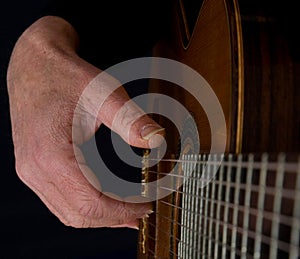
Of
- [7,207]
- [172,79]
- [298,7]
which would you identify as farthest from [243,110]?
[7,207]

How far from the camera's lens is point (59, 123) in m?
0.74

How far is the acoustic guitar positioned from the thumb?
0.05 m

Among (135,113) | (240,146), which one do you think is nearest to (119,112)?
(135,113)

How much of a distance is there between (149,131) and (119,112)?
0.16 feet

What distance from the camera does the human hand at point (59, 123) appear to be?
73 centimetres

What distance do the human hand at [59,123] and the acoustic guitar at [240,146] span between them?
89mm

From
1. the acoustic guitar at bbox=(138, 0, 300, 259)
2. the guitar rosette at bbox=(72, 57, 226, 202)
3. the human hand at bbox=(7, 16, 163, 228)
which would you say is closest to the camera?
the acoustic guitar at bbox=(138, 0, 300, 259)

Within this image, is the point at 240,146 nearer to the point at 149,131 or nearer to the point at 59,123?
the point at 149,131

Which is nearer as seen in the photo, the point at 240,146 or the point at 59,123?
the point at 240,146

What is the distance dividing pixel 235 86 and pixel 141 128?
155 mm

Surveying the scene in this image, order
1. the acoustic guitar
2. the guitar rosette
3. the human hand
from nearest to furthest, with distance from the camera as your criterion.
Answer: the acoustic guitar < the guitar rosette < the human hand

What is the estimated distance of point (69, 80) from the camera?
0.74 metres

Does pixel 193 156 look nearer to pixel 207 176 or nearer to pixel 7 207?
pixel 207 176

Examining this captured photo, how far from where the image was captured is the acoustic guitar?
0.38m
